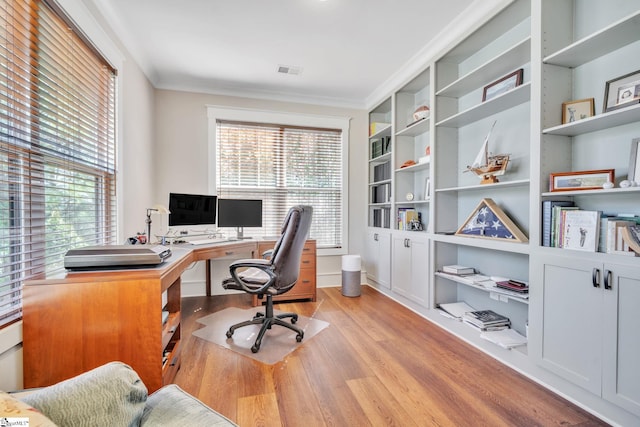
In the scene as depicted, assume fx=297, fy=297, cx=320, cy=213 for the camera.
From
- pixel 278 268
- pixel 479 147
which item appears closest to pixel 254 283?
pixel 278 268

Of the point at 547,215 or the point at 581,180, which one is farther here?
the point at 547,215

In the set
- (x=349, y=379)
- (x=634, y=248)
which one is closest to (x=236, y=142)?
(x=349, y=379)

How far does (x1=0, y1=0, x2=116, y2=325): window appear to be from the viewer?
4.19 feet

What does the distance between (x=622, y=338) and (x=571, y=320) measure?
0.22 metres

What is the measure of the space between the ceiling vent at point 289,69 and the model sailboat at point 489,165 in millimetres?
1990

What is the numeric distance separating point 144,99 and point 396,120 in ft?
8.87

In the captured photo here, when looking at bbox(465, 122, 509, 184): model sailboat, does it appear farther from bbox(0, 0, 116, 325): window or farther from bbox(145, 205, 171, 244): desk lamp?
bbox(0, 0, 116, 325): window

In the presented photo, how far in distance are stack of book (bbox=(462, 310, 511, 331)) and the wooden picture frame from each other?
0.62 meters

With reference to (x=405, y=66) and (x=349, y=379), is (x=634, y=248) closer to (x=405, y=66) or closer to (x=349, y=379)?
(x=349, y=379)

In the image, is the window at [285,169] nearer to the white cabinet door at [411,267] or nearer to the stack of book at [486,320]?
the white cabinet door at [411,267]

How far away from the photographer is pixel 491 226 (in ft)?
7.31

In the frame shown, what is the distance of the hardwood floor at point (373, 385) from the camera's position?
1489mm

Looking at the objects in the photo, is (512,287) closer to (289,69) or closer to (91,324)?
(91,324)

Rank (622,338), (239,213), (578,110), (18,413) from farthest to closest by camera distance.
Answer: (239,213) → (578,110) → (622,338) → (18,413)
